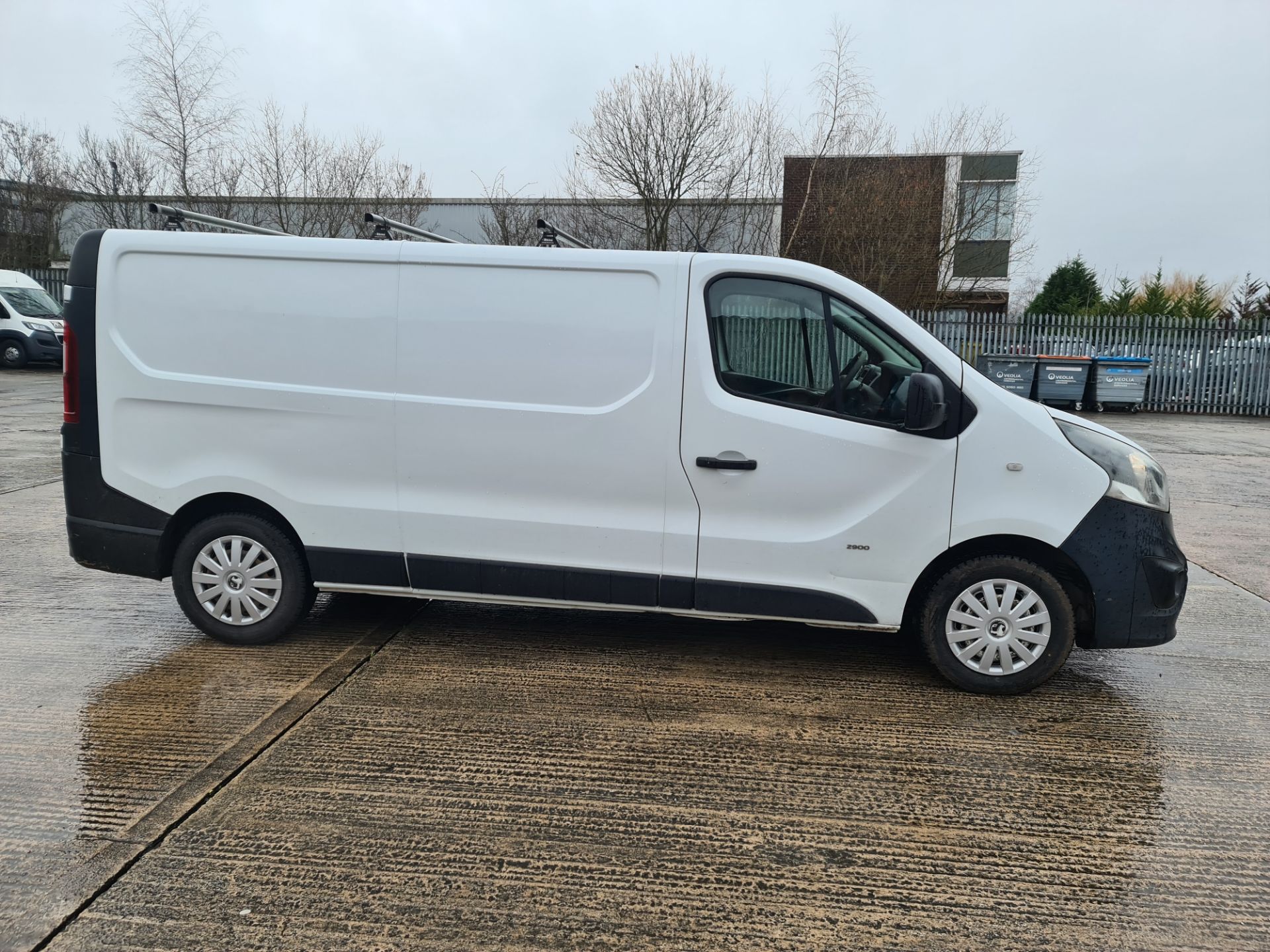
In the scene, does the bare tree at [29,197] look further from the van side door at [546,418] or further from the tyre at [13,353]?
the van side door at [546,418]

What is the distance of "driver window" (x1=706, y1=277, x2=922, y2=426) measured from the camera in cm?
389

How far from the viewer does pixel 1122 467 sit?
390cm

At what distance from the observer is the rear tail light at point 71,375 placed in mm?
4215

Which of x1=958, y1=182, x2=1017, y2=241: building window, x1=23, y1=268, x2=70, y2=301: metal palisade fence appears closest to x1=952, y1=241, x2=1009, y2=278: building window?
x1=958, y1=182, x2=1017, y2=241: building window

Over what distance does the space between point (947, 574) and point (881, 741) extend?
0.83m

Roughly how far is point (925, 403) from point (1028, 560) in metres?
0.91

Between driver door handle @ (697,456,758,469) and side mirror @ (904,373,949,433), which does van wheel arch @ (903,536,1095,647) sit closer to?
side mirror @ (904,373,949,433)

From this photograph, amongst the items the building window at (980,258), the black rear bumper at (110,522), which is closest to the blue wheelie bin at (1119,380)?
the building window at (980,258)

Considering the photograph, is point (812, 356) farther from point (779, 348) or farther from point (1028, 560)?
point (1028, 560)

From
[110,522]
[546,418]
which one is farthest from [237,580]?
[546,418]

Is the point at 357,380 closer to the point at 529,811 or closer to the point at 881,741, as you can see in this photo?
the point at 529,811

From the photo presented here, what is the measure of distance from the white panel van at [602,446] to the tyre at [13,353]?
2239 cm

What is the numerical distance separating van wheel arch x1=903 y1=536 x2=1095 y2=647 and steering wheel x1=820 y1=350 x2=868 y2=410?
2.74ft

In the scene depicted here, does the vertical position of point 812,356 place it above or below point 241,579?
above
